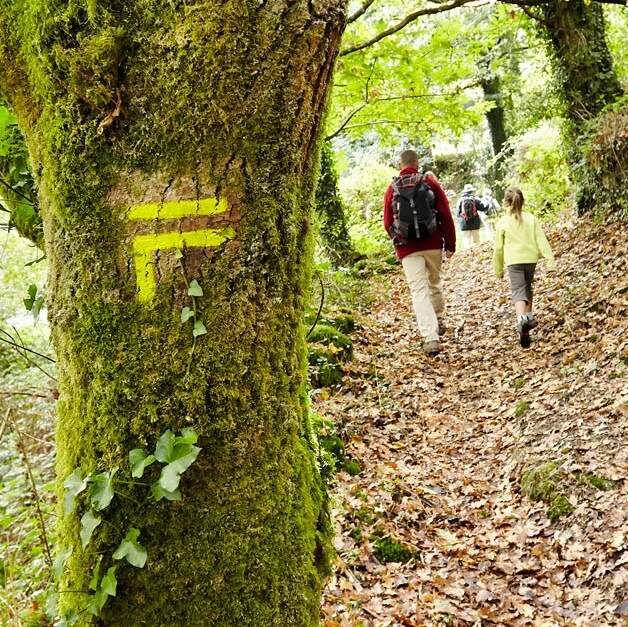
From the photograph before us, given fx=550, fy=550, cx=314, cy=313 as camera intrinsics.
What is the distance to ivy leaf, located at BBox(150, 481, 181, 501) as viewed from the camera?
58.0 inches

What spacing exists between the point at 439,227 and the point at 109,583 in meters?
6.75

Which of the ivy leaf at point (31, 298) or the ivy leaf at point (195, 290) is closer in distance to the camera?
the ivy leaf at point (195, 290)

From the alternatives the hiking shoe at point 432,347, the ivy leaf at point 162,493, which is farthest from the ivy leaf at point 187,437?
the hiking shoe at point 432,347

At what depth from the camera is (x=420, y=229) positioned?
24.1ft

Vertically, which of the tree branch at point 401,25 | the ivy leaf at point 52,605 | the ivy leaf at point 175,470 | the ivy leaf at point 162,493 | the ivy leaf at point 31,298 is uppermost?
the tree branch at point 401,25

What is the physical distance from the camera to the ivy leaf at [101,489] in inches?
58.1

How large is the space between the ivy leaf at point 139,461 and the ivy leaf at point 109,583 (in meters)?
0.26

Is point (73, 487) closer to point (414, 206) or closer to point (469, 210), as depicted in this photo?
point (414, 206)

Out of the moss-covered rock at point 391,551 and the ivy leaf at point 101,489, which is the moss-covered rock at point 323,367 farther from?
the ivy leaf at point 101,489

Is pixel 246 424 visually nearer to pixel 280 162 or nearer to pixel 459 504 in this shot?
pixel 280 162

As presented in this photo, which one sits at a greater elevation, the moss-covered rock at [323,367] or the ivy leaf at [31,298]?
the ivy leaf at [31,298]

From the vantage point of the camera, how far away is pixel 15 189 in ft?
8.04

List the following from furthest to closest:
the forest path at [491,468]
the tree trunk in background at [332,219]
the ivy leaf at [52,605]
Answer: the tree trunk in background at [332,219], the forest path at [491,468], the ivy leaf at [52,605]

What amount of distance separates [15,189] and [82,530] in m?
1.64
